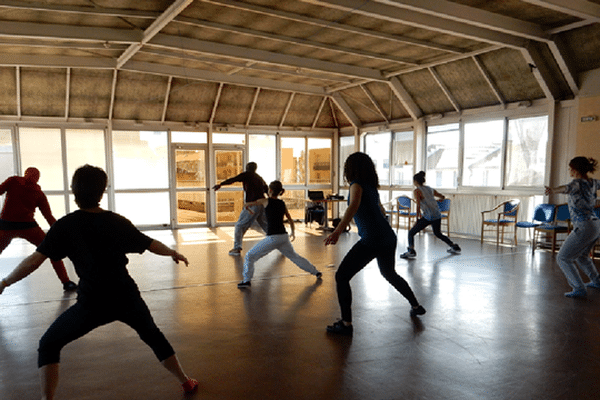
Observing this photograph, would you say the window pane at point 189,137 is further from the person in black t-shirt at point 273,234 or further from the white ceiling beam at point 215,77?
the person in black t-shirt at point 273,234

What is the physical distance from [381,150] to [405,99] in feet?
7.24

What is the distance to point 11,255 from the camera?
329 inches

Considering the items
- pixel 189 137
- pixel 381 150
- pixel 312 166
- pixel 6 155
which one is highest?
pixel 189 137

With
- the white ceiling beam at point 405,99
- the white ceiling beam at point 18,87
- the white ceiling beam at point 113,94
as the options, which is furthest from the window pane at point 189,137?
the white ceiling beam at point 405,99

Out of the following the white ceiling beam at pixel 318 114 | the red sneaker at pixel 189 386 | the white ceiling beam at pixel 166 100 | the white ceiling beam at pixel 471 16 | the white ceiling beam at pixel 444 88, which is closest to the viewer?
the red sneaker at pixel 189 386

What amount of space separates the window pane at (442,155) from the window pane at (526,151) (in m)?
1.43

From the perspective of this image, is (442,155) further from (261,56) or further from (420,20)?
(261,56)

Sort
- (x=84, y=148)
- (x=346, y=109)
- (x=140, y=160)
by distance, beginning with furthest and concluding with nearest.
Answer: (x=346, y=109) < (x=140, y=160) < (x=84, y=148)

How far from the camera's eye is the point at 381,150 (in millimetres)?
13352

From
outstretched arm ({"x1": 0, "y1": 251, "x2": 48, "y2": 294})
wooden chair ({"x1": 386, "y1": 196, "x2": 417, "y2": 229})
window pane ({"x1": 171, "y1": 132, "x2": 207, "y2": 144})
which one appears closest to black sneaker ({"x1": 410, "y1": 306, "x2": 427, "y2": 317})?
outstretched arm ({"x1": 0, "y1": 251, "x2": 48, "y2": 294})

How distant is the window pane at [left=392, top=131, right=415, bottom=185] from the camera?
40.5 ft

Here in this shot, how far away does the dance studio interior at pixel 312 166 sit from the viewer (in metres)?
3.41

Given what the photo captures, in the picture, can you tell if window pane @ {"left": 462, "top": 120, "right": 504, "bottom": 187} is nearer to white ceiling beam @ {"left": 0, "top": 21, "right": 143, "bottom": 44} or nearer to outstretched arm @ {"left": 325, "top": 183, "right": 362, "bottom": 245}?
outstretched arm @ {"left": 325, "top": 183, "right": 362, "bottom": 245}

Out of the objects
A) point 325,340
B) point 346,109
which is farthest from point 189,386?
point 346,109
